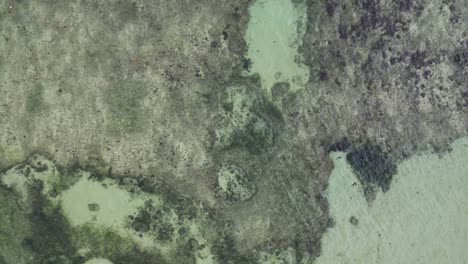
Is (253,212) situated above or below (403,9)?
below

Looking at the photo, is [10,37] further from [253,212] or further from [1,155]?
[253,212]

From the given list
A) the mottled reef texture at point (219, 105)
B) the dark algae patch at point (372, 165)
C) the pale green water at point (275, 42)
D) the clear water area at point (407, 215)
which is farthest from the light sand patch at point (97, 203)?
the dark algae patch at point (372, 165)

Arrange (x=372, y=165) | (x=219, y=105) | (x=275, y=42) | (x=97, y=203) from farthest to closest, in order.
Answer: (x=372, y=165) → (x=275, y=42) → (x=219, y=105) → (x=97, y=203)

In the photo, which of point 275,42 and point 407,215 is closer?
point 275,42

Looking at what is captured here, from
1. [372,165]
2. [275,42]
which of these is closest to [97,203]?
[275,42]

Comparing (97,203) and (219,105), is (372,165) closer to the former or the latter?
(219,105)

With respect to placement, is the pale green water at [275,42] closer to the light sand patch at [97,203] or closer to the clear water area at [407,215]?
the clear water area at [407,215]

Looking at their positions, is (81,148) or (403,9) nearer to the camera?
(81,148)

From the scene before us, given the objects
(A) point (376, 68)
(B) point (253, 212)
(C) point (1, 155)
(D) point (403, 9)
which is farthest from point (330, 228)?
(C) point (1, 155)
